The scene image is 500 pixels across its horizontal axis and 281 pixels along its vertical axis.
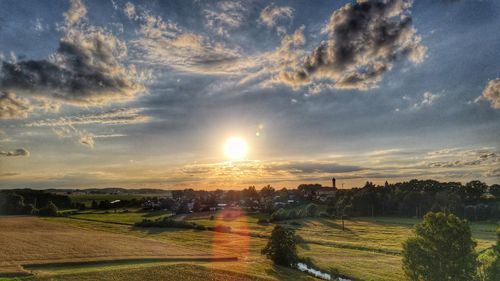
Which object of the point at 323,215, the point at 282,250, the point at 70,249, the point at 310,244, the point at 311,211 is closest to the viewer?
the point at 282,250

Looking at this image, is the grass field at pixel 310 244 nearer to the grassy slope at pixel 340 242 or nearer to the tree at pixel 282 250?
the grassy slope at pixel 340 242

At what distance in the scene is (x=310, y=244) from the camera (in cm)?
10625

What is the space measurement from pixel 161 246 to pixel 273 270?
32.6m

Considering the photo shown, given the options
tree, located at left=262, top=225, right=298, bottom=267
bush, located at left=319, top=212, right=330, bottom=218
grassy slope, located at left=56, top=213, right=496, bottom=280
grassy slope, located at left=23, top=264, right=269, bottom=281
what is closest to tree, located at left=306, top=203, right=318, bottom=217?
bush, located at left=319, top=212, right=330, bottom=218

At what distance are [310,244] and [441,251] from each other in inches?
2261

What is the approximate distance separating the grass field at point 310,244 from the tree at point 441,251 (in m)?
13.5

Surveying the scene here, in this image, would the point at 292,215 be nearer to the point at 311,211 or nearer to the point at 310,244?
the point at 311,211

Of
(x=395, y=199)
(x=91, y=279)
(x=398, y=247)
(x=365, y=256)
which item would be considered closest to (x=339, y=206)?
(x=395, y=199)

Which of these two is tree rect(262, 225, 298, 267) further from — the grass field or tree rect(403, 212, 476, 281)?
tree rect(403, 212, 476, 281)

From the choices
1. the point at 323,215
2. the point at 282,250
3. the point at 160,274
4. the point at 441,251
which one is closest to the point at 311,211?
the point at 323,215

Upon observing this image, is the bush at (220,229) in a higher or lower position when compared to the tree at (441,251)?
lower

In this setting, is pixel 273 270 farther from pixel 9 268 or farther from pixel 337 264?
pixel 9 268

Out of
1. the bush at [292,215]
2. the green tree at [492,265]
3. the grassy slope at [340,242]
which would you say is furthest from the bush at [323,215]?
the green tree at [492,265]

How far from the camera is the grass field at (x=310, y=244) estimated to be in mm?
68312
